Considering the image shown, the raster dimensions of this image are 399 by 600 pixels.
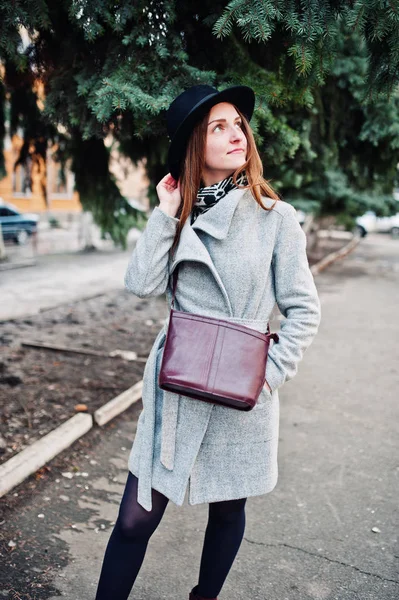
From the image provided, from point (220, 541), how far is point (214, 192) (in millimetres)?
1280

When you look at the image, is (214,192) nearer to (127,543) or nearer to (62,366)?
(127,543)

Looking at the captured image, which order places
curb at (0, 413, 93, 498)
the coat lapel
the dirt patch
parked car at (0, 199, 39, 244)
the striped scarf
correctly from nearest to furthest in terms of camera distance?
the coat lapel, the striped scarf, curb at (0, 413, 93, 498), the dirt patch, parked car at (0, 199, 39, 244)

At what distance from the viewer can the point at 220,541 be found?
2150 mm

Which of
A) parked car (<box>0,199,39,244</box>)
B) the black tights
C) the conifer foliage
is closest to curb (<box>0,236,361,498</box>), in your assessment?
the black tights

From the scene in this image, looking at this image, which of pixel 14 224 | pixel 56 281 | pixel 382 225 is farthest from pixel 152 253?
pixel 382 225

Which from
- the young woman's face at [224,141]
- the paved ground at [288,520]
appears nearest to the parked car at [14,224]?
the paved ground at [288,520]

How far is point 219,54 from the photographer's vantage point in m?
3.17

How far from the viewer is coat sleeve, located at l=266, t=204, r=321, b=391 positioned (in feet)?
6.45

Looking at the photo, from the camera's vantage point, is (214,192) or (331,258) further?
(331,258)

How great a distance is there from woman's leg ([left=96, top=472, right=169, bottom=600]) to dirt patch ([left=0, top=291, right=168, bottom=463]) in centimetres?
181

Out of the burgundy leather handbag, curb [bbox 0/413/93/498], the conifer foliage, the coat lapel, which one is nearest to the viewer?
the burgundy leather handbag

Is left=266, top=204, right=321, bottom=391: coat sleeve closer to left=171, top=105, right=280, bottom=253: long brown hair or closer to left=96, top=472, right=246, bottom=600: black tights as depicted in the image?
left=171, top=105, right=280, bottom=253: long brown hair

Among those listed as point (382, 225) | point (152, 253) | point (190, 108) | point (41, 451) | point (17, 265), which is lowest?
point (382, 225)

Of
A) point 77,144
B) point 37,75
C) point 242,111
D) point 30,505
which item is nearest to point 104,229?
point 77,144
